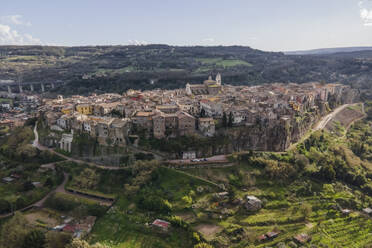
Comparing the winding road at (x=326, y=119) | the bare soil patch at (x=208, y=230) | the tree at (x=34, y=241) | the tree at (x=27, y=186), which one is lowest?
the bare soil patch at (x=208, y=230)

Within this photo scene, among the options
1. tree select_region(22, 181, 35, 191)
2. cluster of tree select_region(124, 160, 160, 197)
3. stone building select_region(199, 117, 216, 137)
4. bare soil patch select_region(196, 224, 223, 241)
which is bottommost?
bare soil patch select_region(196, 224, 223, 241)

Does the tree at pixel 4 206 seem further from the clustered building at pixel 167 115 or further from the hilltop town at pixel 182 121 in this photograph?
the clustered building at pixel 167 115

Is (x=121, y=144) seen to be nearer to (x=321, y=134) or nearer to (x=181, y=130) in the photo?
(x=181, y=130)

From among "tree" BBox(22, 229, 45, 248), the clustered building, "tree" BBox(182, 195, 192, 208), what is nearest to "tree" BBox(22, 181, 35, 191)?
the clustered building

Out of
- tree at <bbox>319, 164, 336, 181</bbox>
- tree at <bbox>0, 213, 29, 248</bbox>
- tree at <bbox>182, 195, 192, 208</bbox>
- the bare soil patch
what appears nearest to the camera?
tree at <bbox>0, 213, 29, 248</bbox>

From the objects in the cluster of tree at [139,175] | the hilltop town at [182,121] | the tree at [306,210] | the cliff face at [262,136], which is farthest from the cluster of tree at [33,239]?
the tree at [306,210]

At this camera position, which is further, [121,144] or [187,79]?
[187,79]

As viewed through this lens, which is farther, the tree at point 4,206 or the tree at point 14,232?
the tree at point 4,206

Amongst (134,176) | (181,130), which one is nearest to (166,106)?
(181,130)

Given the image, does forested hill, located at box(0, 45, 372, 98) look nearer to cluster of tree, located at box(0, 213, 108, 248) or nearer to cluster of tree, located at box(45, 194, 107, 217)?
cluster of tree, located at box(45, 194, 107, 217)
